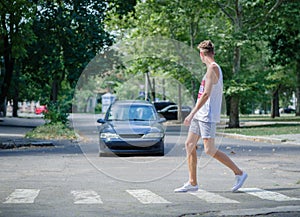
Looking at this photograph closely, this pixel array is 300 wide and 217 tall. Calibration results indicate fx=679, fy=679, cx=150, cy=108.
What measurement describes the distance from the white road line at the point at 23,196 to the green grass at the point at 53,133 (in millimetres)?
17368

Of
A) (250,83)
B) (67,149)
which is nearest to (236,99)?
(250,83)

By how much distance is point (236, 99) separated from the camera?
38.1m

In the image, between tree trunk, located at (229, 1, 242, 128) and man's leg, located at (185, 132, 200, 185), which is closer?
man's leg, located at (185, 132, 200, 185)

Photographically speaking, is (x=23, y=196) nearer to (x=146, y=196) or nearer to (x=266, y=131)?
(x=146, y=196)

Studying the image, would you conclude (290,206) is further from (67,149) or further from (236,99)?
(236,99)

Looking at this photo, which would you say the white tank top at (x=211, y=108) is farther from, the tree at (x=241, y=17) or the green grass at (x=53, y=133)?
the tree at (x=241, y=17)

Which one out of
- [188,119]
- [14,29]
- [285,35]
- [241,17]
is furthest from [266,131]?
[188,119]

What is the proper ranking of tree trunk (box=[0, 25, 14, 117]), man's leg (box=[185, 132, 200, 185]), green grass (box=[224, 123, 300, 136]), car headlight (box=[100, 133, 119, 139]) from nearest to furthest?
Answer: man's leg (box=[185, 132, 200, 185]) → car headlight (box=[100, 133, 119, 139]) → green grass (box=[224, 123, 300, 136]) → tree trunk (box=[0, 25, 14, 117])

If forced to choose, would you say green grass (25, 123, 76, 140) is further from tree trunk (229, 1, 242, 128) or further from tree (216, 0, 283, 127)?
tree trunk (229, 1, 242, 128)

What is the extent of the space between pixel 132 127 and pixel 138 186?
5967mm

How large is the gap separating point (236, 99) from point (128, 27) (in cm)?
1219

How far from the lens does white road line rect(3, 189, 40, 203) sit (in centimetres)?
921

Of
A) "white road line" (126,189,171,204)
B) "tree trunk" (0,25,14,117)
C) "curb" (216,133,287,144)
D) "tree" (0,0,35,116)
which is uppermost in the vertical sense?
"tree" (0,0,35,116)

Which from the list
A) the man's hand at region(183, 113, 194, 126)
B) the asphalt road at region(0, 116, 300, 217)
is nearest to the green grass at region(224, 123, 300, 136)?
the asphalt road at region(0, 116, 300, 217)
